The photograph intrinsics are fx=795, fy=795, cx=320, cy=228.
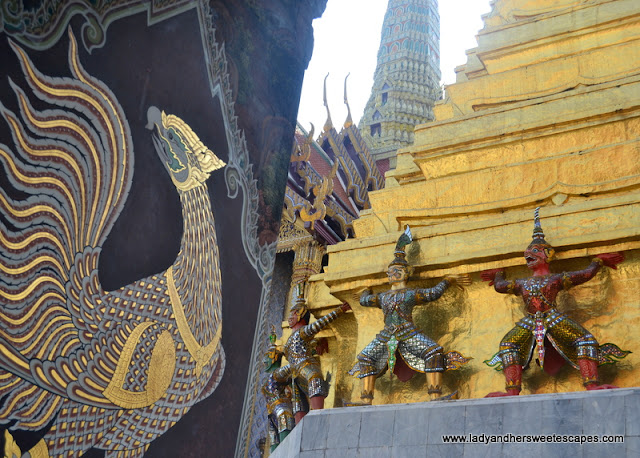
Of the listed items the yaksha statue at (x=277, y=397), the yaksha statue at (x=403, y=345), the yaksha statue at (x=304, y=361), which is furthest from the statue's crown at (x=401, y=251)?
the yaksha statue at (x=277, y=397)

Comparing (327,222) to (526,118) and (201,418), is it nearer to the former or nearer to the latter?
(526,118)

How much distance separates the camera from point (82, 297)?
5238 millimetres

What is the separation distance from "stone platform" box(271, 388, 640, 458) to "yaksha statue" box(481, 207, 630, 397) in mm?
860

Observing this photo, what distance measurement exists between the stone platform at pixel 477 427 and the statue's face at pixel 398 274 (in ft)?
4.99

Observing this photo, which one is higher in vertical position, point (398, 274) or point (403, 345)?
point (398, 274)

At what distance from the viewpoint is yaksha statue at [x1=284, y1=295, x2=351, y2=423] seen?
6.57 meters

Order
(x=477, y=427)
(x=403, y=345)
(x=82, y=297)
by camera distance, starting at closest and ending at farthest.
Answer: (x=477, y=427), (x=82, y=297), (x=403, y=345)

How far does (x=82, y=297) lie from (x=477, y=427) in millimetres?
2654

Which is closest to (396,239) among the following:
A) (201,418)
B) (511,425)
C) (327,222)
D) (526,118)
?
(526,118)

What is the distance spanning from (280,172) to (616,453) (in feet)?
15.8

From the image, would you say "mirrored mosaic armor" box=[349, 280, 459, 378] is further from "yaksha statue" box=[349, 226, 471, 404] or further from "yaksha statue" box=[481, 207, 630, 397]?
"yaksha statue" box=[481, 207, 630, 397]

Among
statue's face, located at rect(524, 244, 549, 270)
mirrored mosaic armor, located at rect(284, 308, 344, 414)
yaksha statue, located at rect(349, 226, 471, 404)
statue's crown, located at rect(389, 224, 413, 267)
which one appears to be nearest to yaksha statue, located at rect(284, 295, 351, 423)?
mirrored mosaic armor, located at rect(284, 308, 344, 414)

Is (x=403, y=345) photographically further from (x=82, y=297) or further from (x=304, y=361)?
(x=82, y=297)

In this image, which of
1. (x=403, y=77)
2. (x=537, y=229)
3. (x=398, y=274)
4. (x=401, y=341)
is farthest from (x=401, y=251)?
(x=403, y=77)
